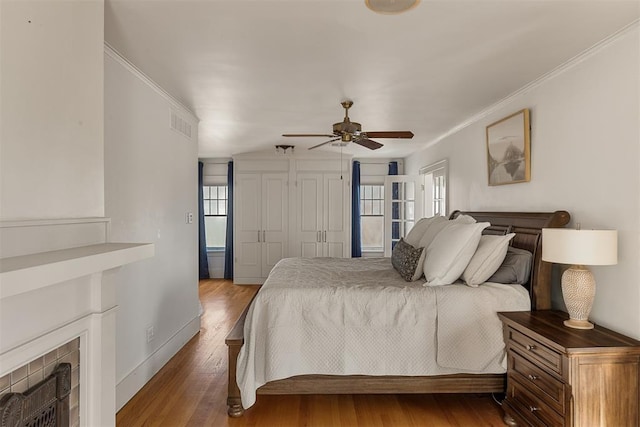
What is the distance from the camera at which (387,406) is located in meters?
2.46

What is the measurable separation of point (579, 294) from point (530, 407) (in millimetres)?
712

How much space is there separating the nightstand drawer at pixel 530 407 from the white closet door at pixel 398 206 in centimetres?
379

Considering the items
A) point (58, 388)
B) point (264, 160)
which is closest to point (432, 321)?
point (58, 388)

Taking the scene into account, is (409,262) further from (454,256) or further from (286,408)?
(286,408)

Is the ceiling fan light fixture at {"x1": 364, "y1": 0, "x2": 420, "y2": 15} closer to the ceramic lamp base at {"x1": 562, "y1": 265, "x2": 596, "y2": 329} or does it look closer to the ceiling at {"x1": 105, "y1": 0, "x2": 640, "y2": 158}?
the ceiling at {"x1": 105, "y1": 0, "x2": 640, "y2": 158}

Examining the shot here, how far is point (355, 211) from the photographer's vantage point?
21.7 feet

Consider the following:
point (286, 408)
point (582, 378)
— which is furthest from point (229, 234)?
point (582, 378)

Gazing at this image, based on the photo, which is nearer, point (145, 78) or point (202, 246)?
point (145, 78)

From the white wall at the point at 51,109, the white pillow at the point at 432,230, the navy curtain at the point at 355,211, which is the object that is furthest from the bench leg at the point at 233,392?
the navy curtain at the point at 355,211

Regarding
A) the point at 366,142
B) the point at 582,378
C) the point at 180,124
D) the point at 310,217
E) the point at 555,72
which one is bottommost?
the point at 582,378

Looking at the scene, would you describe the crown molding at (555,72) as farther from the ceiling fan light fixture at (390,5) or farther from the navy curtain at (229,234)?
the navy curtain at (229,234)

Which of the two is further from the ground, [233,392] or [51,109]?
[51,109]

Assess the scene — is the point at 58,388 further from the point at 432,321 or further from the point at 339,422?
the point at 432,321

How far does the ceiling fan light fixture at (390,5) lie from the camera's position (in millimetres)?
1592
